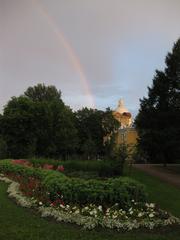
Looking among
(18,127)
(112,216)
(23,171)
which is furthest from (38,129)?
(112,216)

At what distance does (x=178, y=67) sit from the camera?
37.4 m

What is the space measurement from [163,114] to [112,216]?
86.6ft

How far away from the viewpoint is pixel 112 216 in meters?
11.1

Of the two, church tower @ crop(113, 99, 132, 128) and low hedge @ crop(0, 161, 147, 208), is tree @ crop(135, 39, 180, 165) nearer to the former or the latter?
low hedge @ crop(0, 161, 147, 208)

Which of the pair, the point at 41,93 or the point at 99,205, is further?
the point at 41,93

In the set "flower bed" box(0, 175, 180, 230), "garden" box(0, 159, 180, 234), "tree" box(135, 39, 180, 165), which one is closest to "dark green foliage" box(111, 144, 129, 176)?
"tree" box(135, 39, 180, 165)

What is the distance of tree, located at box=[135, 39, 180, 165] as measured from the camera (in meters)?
35.9

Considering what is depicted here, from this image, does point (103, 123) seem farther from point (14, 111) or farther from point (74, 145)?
point (14, 111)

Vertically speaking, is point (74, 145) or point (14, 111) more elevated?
point (14, 111)

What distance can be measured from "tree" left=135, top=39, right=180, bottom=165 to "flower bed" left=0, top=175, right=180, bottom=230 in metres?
23.8

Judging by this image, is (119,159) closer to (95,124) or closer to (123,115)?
(95,124)

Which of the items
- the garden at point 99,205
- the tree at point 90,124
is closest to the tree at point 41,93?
the tree at point 90,124

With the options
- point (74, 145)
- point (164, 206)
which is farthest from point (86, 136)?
point (164, 206)

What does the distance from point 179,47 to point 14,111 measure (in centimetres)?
3105
